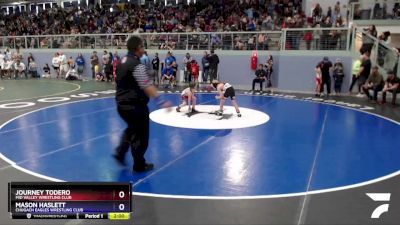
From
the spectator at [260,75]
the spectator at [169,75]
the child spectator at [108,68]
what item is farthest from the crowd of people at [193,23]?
the spectator at [169,75]

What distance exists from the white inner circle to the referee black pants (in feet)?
10.7

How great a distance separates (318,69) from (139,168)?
1056 cm

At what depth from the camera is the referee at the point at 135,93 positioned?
16.6 ft

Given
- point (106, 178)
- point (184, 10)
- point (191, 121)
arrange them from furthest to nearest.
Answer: point (184, 10)
point (191, 121)
point (106, 178)

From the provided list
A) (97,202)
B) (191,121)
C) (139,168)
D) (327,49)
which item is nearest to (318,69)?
(327,49)

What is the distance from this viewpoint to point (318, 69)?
566 inches

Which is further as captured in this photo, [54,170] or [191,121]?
[191,121]

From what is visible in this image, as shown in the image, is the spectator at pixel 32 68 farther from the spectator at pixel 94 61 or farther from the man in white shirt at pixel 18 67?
the spectator at pixel 94 61

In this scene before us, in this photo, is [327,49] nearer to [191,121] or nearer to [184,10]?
[191,121]

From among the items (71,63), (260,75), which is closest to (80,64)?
(71,63)

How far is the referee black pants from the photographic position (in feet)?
17.2

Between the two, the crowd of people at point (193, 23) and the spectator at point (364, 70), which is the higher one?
the crowd of people at point (193, 23)
